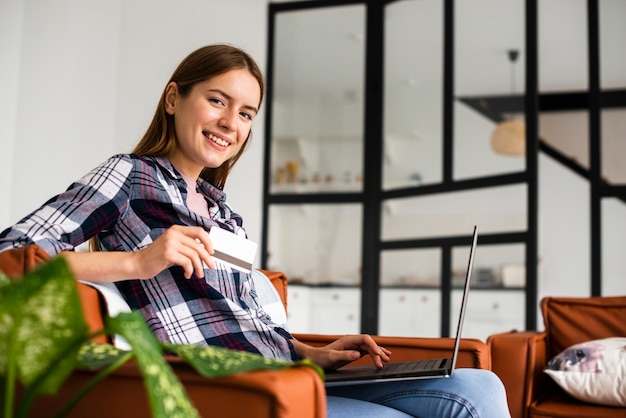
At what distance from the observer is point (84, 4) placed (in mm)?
4770

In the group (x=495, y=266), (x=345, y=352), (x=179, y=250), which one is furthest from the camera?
(x=495, y=266)

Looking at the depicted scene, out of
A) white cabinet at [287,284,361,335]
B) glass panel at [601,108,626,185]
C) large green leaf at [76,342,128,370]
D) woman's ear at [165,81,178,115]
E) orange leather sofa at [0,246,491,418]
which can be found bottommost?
white cabinet at [287,284,361,335]

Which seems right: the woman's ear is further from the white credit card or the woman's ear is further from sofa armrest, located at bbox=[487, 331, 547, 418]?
sofa armrest, located at bbox=[487, 331, 547, 418]

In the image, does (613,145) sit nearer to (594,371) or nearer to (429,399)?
(594,371)

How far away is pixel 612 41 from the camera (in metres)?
3.86

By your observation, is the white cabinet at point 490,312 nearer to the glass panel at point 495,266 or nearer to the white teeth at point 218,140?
the glass panel at point 495,266

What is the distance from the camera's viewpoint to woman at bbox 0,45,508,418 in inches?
41.8

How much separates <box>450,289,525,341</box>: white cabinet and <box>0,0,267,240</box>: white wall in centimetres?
147

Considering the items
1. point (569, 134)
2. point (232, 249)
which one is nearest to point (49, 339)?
point (232, 249)

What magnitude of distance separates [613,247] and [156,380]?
12.0 ft

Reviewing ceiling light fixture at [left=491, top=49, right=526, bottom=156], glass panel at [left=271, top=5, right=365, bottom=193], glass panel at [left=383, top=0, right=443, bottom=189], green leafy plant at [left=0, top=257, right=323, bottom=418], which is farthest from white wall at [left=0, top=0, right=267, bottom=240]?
green leafy plant at [left=0, top=257, right=323, bottom=418]

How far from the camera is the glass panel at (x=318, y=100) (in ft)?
16.0

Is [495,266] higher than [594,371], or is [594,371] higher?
[495,266]

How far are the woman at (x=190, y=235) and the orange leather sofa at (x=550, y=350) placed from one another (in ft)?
2.50
